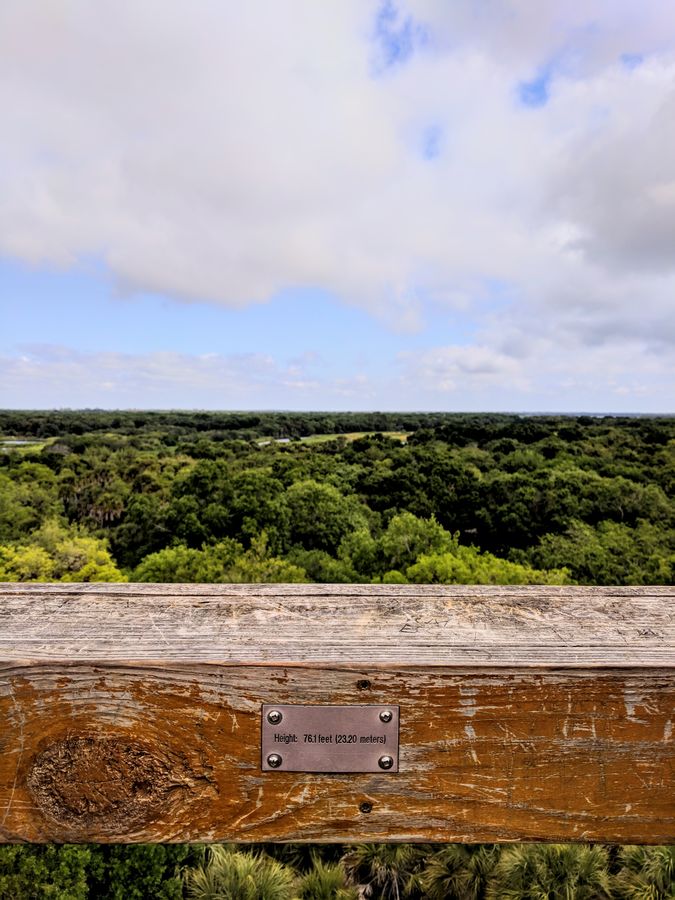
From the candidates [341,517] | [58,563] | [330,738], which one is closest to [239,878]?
[330,738]

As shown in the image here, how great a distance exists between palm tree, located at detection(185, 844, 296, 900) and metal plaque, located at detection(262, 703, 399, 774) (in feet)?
54.0

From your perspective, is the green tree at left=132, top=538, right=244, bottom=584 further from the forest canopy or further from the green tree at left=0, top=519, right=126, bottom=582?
the green tree at left=0, top=519, right=126, bottom=582

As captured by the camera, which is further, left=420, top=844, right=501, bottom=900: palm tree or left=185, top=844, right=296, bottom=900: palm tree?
left=420, top=844, right=501, bottom=900: palm tree

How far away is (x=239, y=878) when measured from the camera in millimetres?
14516

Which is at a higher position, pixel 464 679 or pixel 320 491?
pixel 464 679

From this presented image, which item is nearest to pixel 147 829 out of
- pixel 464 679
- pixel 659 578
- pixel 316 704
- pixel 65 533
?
pixel 316 704

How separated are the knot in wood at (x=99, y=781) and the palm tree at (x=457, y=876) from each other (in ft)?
60.7

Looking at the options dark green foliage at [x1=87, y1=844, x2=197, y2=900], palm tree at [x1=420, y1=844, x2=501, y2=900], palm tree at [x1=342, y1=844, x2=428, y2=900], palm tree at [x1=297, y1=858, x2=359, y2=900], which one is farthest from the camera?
palm tree at [x1=342, y1=844, x2=428, y2=900]

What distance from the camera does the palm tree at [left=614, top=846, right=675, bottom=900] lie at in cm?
1441

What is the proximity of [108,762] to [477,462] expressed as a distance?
2369 inches

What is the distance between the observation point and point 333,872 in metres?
15.8

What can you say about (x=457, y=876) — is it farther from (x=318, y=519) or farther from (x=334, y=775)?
(x=318, y=519)

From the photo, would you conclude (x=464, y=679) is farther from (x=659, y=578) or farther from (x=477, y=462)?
(x=477, y=462)

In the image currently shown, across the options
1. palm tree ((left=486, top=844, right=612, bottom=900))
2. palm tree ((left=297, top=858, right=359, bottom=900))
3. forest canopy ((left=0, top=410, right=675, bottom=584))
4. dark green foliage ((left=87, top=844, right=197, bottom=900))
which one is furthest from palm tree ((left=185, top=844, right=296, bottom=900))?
forest canopy ((left=0, top=410, right=675, bottom=584))
